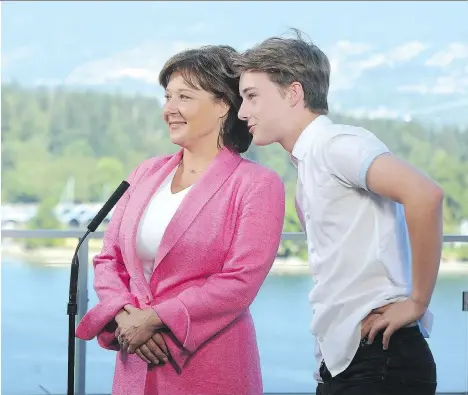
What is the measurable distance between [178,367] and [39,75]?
590 centimetres

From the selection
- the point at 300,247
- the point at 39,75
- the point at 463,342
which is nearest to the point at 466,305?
the point at 463,342

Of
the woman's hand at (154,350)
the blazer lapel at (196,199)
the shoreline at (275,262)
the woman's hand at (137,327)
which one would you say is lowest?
the shoreline at (275,262)

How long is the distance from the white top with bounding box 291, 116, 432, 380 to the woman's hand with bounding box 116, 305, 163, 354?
0.44 m

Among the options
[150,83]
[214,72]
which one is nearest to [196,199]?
[214,72]

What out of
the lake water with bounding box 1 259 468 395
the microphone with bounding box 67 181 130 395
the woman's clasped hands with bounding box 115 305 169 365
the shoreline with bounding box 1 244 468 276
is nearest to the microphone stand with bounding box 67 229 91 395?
the microphone with bounding box 67 181 130 395

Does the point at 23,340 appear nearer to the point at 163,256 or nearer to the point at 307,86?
the point at 163,256

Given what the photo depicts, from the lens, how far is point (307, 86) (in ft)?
5.30

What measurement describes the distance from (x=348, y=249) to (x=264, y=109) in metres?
0.33

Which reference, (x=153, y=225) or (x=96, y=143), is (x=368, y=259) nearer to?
(x=153, y=225)

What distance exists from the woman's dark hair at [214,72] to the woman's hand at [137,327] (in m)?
0.45

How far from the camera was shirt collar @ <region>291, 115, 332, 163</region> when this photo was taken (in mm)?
1559

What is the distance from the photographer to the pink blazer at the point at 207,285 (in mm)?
1816

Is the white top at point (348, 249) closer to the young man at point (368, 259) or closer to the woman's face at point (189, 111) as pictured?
the young man at point (368, 259)

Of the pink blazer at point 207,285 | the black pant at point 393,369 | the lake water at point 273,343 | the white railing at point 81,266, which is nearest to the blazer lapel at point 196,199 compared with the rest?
the pink blazer at point 207,285
